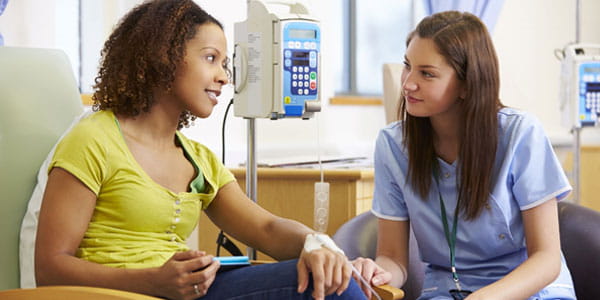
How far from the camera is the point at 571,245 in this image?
2.01m

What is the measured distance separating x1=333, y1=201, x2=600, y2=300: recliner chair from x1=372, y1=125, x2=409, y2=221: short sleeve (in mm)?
219

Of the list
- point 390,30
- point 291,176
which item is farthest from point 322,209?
point 390,30

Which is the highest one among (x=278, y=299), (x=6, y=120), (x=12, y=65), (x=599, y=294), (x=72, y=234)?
(x=12, y=65)

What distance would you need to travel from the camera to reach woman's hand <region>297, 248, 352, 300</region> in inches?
52.2

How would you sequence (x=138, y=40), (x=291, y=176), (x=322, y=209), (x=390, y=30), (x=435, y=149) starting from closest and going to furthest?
(x=138, y=40), (x=435, y=149), (x=322, y=209), (x=291, y=176), (x=390, y=30)

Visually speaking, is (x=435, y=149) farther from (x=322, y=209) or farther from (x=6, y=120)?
(x=6, y=120)

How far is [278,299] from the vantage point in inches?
54.0

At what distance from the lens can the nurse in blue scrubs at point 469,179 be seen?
1688mm

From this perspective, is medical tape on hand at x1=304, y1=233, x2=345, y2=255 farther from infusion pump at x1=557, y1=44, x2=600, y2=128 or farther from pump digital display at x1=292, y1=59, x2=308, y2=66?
infusion pump at x1=557, y1=44, x2=600, y2=128

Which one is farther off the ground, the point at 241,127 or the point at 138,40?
the point at 138,40

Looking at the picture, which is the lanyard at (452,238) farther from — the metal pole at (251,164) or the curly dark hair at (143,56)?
the curly dark hair at (143,56)

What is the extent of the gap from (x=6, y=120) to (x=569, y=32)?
388 cm

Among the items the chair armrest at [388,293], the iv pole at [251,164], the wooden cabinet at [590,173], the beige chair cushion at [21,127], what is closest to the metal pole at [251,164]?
the iv pole at [251,164]

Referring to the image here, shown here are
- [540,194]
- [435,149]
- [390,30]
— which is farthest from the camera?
[390,30]
